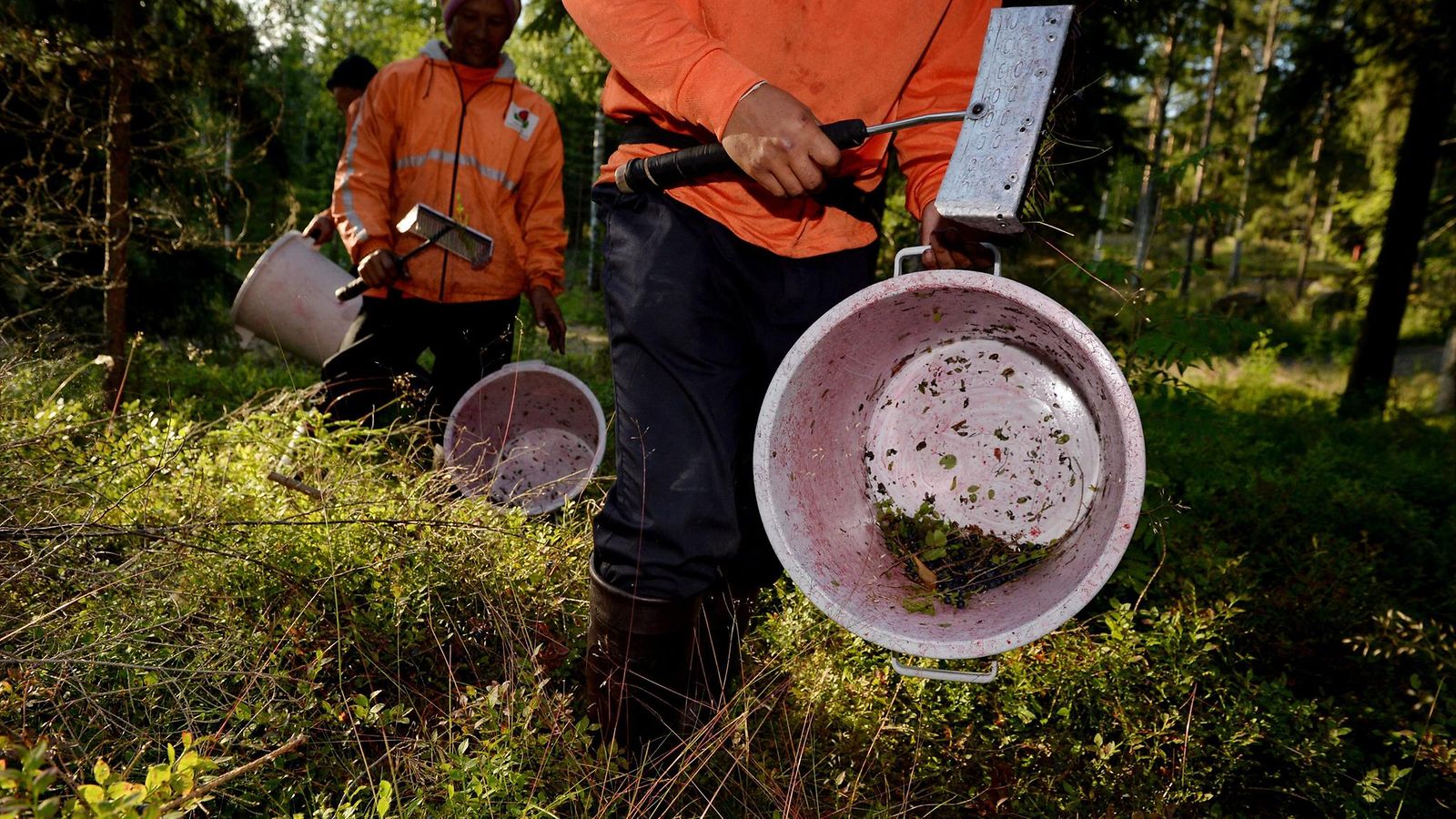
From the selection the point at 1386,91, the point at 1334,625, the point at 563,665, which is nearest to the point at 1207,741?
the point at 1334,625

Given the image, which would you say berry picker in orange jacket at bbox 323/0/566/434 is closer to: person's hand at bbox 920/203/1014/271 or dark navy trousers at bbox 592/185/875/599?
dark navy trousers at bbox 592/185/875/599

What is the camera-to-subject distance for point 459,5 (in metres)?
3.55

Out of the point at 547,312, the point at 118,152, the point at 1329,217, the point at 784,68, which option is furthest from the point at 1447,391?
the point at 1329,217

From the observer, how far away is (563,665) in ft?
7.18

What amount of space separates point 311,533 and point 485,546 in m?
0.44

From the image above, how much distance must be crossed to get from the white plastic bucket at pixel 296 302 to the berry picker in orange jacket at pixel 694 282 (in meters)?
2.86

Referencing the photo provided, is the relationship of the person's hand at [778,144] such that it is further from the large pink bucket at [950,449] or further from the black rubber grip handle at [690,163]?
the large pink bucket at [950,449]

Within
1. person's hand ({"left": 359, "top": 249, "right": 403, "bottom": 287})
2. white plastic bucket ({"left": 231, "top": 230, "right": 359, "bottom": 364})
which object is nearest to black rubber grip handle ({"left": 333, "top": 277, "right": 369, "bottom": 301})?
person's hand ({"left": 359, "top": 249, "right": 403, "bottom": 287})

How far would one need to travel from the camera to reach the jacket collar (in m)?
3.62

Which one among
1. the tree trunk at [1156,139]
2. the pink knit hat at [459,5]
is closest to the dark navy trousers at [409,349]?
the pink knit hat at [459,5]

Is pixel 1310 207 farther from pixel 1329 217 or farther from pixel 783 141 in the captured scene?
pixel 783 141

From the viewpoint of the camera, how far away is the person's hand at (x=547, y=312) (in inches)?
144

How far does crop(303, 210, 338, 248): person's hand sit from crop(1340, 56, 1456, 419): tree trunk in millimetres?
9707

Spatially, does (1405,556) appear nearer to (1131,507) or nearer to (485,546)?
(1131,507)
